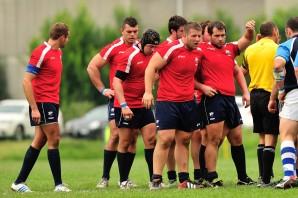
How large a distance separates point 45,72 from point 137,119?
157 centimetres

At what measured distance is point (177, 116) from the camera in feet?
47.7

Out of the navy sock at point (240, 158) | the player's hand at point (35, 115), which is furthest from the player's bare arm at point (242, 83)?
the player's hand at point (35, 115)

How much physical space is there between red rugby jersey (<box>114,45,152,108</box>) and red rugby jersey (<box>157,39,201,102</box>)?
0.63 meters

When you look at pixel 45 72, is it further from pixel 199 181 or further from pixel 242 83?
pixel 242 83

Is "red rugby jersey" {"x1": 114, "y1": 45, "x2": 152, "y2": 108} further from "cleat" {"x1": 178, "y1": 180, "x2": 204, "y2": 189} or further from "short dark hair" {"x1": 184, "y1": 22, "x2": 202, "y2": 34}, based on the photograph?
"cleat" {"x1": 178, "y1": 180, "x2": 204, "y2": 189}

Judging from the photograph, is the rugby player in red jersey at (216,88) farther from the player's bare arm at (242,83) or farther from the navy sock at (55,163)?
the navy sock at (55,163)

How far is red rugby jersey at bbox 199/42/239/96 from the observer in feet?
48.9

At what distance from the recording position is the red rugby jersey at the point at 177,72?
1445 centimetres

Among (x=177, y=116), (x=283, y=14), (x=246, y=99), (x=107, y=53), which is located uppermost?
(x=283, y=14)

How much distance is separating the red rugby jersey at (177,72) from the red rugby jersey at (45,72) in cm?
170

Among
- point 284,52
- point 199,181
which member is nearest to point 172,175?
point 199,181

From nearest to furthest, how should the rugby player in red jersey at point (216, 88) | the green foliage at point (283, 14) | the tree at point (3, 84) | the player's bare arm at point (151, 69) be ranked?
the player's bare arm at point (151, 69), the rugby player in red jersey at point (216, 88), the green foliage at point (283, 14), the tree at point (3, 84)

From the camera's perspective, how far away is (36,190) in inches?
619

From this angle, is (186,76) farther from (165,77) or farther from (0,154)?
(0,154)
